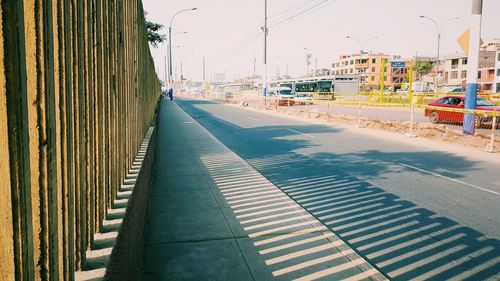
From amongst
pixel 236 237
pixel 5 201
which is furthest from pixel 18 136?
pixel 236 237

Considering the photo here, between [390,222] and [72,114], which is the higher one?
[72,114]

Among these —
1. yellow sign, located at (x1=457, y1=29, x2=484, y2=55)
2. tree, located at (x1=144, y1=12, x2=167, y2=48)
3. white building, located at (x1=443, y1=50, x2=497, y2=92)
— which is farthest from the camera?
white building, located at (x1=443, y1=50, x2=497, y2=92)

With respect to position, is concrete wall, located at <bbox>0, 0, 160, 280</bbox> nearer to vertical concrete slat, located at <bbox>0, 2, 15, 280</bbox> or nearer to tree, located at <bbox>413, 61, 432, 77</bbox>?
vertical concrete slat, located at <bbox>0, 2, 15, 280</bbox>

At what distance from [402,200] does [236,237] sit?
353cm

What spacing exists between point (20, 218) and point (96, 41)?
155cm

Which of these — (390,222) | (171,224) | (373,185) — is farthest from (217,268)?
(373,185)

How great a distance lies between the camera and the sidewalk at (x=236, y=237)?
159 inches

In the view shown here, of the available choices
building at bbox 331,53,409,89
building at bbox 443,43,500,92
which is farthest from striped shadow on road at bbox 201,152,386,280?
building at bbox 331,53,409,89

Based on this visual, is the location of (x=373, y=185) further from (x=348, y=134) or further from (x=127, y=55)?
(x=348, y=134)

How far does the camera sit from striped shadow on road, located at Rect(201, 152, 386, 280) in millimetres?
4051

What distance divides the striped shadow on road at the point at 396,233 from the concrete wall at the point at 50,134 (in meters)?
3.39

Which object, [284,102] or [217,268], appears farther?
[284,102]

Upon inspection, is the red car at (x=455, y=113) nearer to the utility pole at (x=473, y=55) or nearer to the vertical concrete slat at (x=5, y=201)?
the utility pole at (x=473, y=55)

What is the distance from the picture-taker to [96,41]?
253cm
